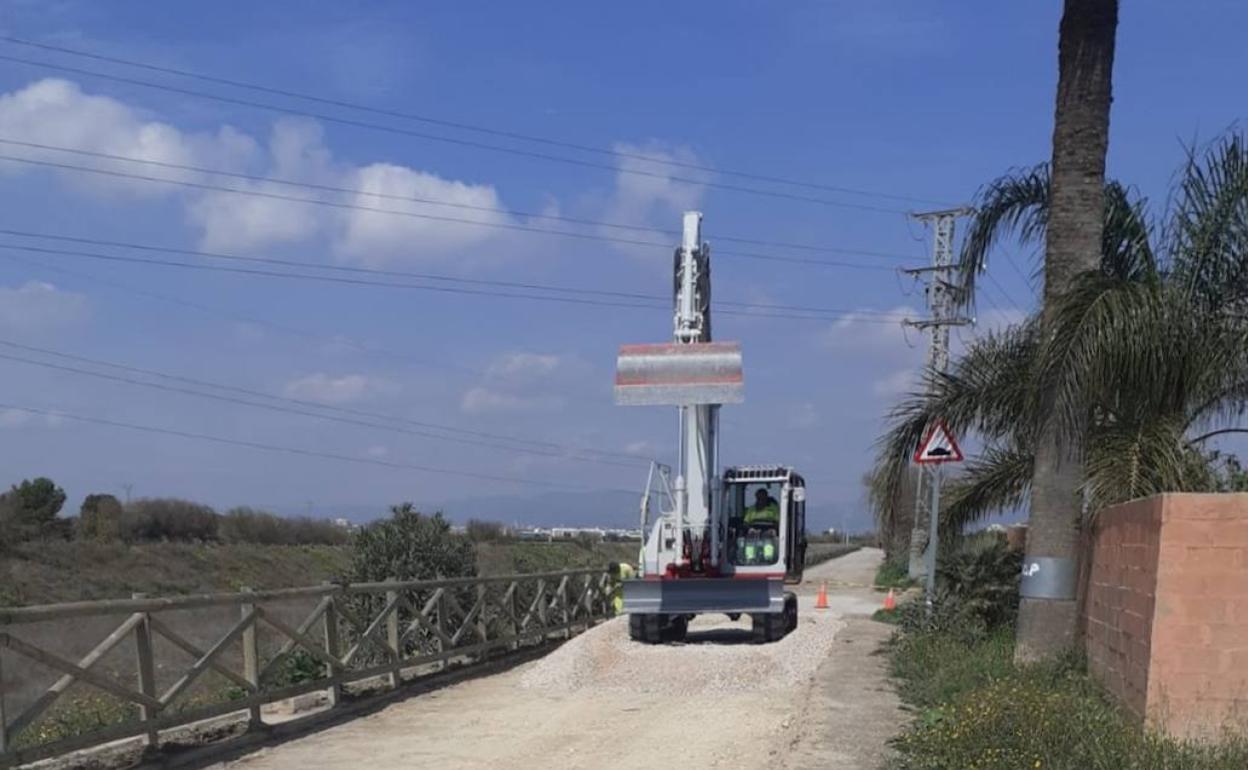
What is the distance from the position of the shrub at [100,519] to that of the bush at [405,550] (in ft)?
73.2

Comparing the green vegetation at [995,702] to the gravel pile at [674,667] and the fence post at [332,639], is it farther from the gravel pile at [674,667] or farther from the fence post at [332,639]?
the fence post at [332,639]

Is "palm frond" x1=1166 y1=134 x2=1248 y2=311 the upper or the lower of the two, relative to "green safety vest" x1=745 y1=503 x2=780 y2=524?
upper

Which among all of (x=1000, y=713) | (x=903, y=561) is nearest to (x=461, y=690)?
(x=1000, y=713)

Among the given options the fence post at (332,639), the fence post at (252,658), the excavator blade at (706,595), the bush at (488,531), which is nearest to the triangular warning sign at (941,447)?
the excavator blade at (706,595)

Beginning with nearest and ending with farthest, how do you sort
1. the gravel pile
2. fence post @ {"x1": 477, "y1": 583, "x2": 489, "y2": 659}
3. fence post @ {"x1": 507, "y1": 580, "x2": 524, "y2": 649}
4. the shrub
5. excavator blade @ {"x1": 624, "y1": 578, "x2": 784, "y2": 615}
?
the gravel pile
fence post @ {"x1": 477, "y1": 583, "x2": 489, "y2": 659}
fence post @ {"x1": 507, "y1": 580, "x2": 524, "y2": 649}
excavator blade @ {"x1": 624, "y1": 578, "x2": 784, "y2": 615}
the shrub

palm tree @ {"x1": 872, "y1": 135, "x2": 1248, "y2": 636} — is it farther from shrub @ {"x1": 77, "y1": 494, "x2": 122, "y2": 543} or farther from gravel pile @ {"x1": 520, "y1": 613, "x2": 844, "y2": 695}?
shrub @ {"x1": 77, "y1": 494, "x2": 122, "y2": 543}

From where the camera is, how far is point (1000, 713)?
29.9ft

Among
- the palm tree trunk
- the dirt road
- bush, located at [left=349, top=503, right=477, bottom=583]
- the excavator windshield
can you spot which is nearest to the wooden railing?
the dirt road

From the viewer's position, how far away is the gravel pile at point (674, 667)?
15.3 meters

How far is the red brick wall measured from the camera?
363 inches

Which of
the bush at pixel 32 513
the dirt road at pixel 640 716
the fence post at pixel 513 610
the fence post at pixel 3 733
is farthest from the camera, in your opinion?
the bush at pixel 32 513

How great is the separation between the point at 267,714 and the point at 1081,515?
8.13 m

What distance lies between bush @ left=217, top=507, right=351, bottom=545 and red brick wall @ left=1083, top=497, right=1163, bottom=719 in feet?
145

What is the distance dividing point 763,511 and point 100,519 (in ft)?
105
